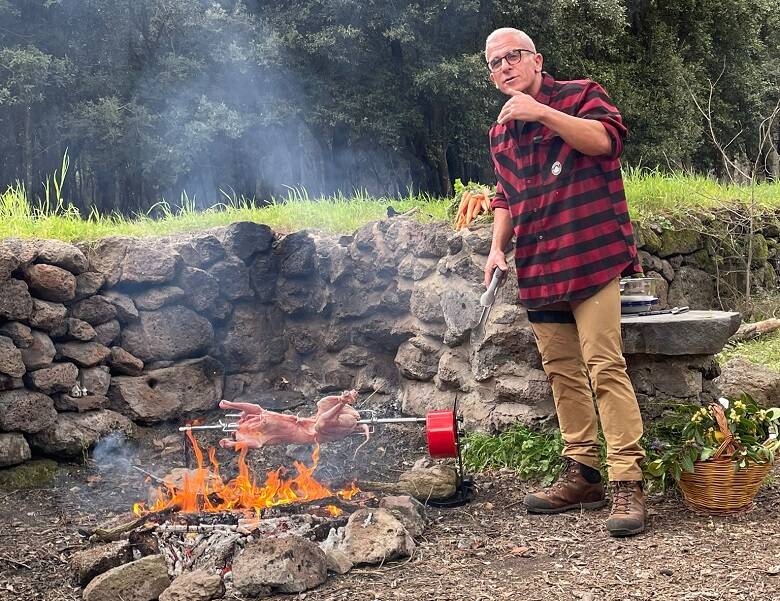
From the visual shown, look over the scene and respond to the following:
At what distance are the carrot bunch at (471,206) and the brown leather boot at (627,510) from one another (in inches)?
84.0

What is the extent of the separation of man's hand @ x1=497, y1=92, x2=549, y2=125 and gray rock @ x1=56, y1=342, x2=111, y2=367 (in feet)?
10.2

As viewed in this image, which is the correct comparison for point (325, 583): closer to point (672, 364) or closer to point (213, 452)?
point (213, 452)

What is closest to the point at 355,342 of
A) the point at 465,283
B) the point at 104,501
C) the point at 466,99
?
the point at 465,283

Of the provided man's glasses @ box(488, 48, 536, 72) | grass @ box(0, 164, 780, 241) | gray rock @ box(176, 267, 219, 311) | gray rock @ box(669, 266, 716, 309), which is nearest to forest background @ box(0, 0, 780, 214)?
grass @ box(0, 164, 780, 241)

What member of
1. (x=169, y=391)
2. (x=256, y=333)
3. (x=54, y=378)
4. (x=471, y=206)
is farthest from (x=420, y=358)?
(x=54, y=378)

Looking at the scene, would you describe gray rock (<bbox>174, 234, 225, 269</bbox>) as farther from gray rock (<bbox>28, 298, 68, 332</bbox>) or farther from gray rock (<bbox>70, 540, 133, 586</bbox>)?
gray rock (<bbox>70, 540, 133, 586</bbox>)

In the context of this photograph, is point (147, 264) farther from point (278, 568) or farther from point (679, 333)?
point (679, 333)

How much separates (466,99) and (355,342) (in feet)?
33.5

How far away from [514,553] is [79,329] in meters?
3.10

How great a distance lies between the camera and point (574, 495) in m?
3.88

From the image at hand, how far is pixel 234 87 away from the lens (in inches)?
612

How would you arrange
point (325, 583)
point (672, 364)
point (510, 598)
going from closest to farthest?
point (510, 598)
point (325, 583)
point (672, 364)

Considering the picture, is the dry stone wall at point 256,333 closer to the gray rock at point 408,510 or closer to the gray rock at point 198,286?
the gray rock at point 198,286

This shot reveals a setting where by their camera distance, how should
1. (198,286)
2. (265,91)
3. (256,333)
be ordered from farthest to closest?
(265,91) → (256,333) → (198,286)
